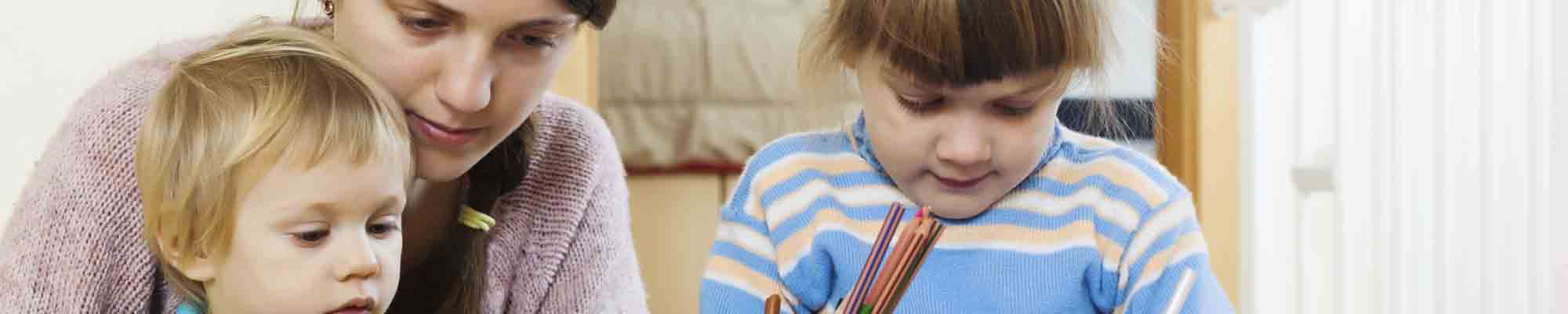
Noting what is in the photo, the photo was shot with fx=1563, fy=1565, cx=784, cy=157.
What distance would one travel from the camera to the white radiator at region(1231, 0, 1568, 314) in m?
1.13

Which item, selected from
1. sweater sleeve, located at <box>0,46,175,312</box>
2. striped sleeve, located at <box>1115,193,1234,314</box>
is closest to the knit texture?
striped sleeve, located at <box>1115,193,1234,314</box>

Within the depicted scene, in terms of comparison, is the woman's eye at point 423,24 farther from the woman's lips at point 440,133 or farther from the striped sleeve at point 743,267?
the striped sleeve at point 743,267

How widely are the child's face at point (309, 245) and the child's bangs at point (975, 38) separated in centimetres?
30

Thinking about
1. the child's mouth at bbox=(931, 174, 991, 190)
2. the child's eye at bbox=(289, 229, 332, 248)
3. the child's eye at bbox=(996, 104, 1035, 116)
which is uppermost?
the child's eye at bbox=(996, 104, 1035, 116)

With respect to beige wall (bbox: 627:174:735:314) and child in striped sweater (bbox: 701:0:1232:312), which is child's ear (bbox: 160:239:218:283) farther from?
beige wall (bbox: 627:174:735:314)

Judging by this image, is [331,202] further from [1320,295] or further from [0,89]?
[1320,295]

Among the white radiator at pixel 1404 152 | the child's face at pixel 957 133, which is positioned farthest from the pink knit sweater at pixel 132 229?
the white radiator at pixel 1404 152

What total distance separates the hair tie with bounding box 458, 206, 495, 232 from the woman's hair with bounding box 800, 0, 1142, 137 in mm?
361

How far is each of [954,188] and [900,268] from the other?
0.22 m

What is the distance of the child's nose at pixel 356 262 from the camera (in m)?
0.83

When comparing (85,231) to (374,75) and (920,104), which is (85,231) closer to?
(374,75)

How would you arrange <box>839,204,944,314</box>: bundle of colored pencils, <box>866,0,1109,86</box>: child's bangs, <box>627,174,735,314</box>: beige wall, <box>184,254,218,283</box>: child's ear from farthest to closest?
1. <box>627,174,735,314</box>: beige wall
2. <box>184,254,218,283</box>: child's ear
3. <box>866,0,1109,86</box>: child's bangs
4. <box>839,204,944,314</box>: bundle of colored pencils

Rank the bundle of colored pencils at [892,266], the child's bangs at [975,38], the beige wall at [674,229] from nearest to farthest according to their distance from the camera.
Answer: the bundle of colored pencils at [892,266]
the child's bangs at [975,38]
the beige wall at [674,229]

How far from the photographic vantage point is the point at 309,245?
2.75 feet
